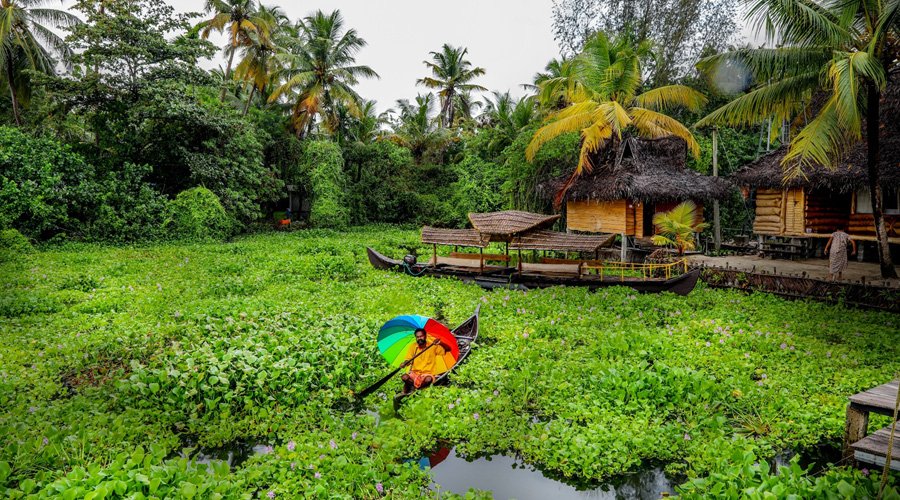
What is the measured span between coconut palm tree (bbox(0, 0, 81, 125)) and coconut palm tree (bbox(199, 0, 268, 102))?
534cm

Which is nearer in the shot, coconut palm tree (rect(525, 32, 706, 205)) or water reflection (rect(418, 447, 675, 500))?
water reflection (rect(418, 447, 675, 500))

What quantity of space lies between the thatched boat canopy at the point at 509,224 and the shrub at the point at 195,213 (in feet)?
38.8

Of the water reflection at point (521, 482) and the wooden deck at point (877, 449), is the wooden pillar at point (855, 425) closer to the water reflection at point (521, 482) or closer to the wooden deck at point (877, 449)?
the wooden deck at point (877, 449)

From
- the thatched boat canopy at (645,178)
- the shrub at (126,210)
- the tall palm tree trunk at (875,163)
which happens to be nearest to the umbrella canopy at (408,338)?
the tall palm tree trunk at (875,163)

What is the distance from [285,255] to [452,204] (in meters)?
12.5

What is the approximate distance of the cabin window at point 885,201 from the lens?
46.6ft

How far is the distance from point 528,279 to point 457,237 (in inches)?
97.8

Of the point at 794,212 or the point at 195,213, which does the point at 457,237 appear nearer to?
the point at 794,212

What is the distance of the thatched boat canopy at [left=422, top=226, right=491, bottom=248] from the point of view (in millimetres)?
13664

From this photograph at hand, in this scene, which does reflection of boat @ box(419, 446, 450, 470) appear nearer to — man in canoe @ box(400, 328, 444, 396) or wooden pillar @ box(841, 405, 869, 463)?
man in canoe @ box(400, 328, 444, 396)

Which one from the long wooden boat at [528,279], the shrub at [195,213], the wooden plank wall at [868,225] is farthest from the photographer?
the shrub at [195,213]

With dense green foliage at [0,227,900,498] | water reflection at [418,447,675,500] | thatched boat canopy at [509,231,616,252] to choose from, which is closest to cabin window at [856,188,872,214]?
dense green foliage at [0,227,900,498]

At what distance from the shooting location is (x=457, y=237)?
14.5m

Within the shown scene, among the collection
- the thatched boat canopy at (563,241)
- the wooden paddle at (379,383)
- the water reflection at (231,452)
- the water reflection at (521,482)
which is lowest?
the water reflection at (521,482)
